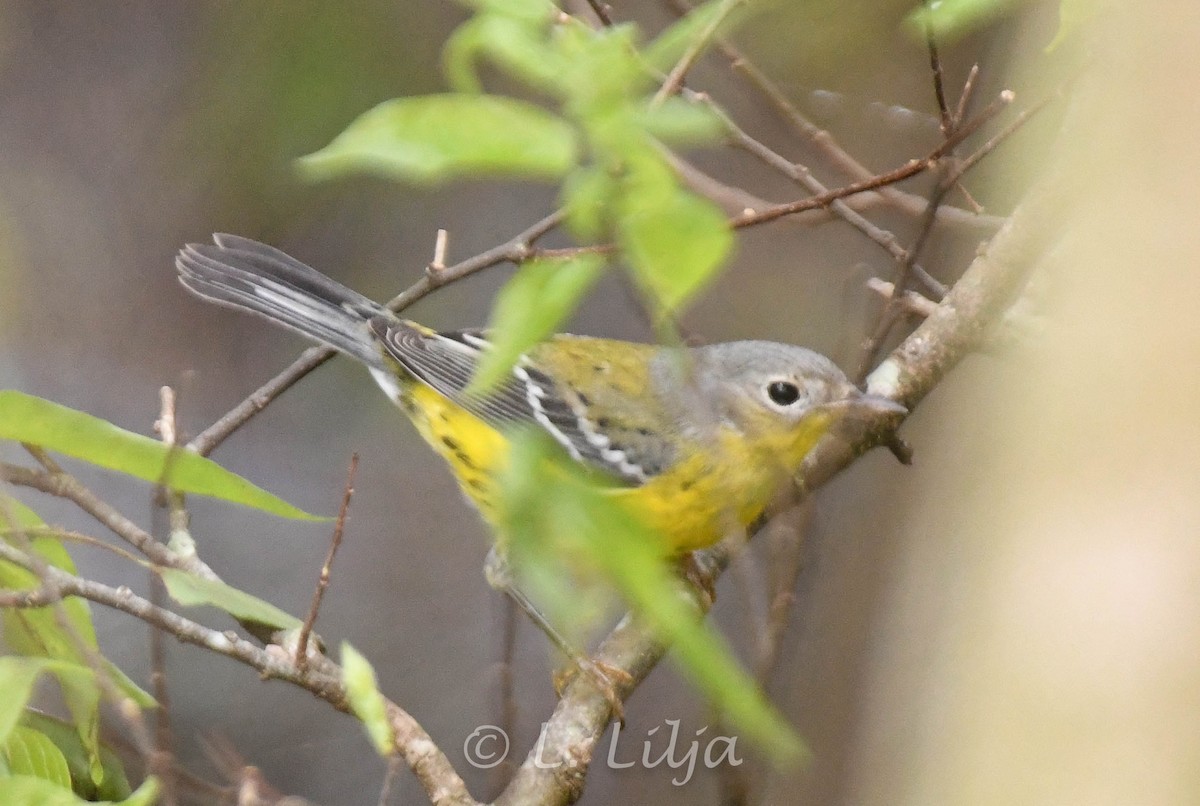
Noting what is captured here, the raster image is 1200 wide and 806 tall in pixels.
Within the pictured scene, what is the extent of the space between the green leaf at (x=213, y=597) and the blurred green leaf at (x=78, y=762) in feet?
1.07

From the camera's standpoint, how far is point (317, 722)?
3.34m

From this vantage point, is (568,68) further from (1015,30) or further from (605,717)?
(1015,30)

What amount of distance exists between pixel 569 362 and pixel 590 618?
1676 mm

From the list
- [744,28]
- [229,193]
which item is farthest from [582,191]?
[229,193]

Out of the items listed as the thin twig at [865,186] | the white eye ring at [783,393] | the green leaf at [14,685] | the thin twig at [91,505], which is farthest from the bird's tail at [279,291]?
the green leaf at [14,685]

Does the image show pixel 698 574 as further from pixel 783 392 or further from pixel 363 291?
pixel 363 291

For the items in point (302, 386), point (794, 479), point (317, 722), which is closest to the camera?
point (794, 479)

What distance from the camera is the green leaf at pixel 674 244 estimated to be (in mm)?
597

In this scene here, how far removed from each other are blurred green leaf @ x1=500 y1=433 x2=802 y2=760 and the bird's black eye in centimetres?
132

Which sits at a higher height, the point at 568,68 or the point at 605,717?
the point at 605,717

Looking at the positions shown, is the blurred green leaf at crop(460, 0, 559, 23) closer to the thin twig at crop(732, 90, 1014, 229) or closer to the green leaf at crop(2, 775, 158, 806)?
the thin twig at crop(732, 90, 1014, 229)

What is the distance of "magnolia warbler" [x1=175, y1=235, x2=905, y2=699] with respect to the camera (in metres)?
2.01

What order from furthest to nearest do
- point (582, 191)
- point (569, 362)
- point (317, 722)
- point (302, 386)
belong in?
point (302, 386), point (317, 722), point (569, 362), point (582, 191)

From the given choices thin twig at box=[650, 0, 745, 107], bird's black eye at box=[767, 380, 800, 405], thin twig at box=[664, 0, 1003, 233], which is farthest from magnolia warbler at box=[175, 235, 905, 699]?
thin twig at box=[650, 0, 745, 107]
